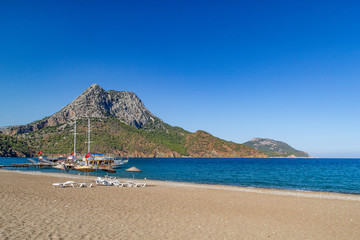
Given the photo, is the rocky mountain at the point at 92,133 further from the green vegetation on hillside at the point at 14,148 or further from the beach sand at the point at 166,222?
the beach sand at the point at 166,222

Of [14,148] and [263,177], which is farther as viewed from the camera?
[14,148]

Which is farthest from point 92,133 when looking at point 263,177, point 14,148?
point 263,177

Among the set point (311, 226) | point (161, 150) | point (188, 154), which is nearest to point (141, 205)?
point (311, 226)

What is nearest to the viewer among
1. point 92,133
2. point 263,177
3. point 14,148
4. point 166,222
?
point 166,222

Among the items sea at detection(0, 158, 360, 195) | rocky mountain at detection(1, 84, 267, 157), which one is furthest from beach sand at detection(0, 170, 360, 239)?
rocky mountain at detection(1, 84, 267, 157)

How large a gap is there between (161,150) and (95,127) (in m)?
49.3

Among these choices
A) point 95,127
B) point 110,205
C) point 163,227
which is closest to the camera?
point 163,227

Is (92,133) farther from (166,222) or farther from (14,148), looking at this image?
(166,222)

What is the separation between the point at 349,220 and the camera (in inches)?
494

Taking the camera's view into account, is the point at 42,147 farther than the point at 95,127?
No

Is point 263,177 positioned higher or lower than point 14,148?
lower

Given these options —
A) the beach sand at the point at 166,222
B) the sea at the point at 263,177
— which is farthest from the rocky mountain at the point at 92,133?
the beach sand at the point at 166,222

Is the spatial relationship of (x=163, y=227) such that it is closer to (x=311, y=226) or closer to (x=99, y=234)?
(x=99, y=234)

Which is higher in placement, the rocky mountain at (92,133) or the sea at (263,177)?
the rocky mountain at (92,133)
